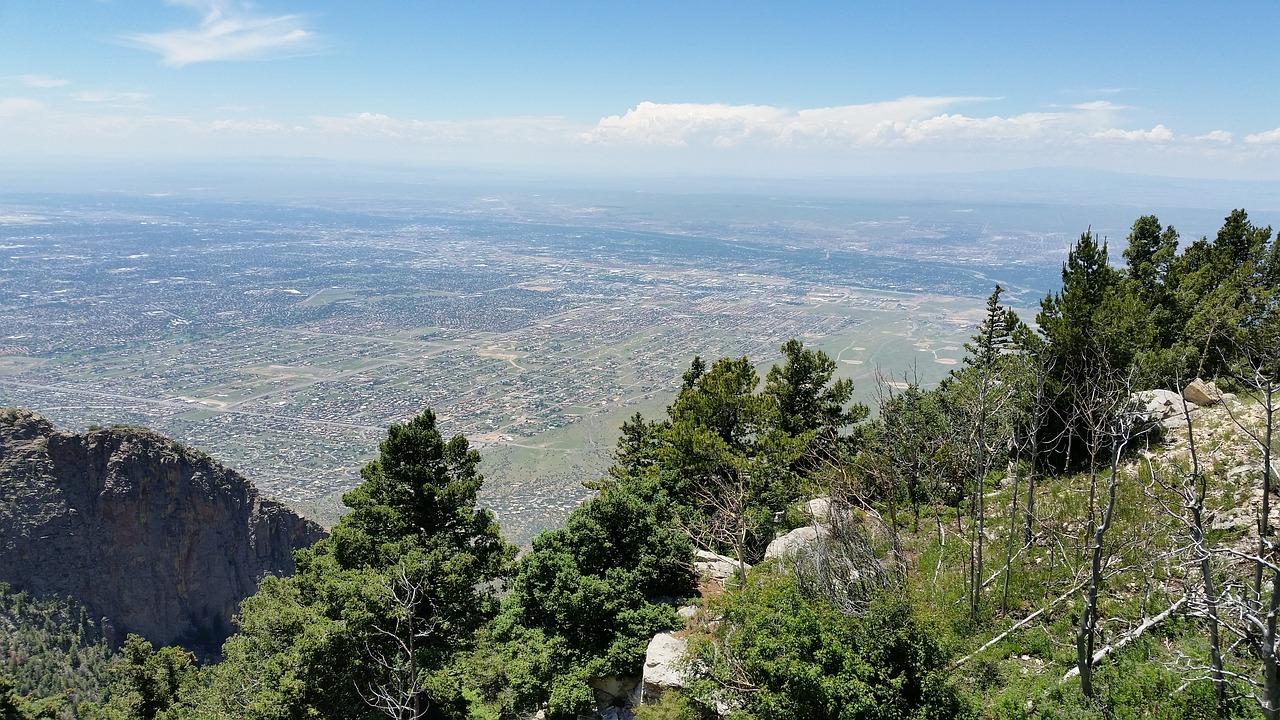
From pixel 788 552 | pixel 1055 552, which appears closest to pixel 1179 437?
pixel 1055 552

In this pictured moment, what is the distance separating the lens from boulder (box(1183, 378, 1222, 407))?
620 inches

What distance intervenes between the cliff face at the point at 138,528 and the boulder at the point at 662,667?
130 ft

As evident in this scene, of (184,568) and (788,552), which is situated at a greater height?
(788,552)

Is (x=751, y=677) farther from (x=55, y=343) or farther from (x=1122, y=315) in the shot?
(x=55, y=343)

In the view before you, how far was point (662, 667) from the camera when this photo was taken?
37.5 ft

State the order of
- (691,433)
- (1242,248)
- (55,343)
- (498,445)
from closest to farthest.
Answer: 1. (691,433)
2. (1242,248)
3. (498,445)
4. (55,343)

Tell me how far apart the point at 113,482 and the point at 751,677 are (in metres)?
52.0

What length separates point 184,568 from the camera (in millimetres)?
46281

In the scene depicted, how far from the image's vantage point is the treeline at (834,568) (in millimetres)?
8148

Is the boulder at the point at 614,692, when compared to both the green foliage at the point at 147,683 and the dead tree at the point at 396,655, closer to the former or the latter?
the dead tree at the point at 396,655

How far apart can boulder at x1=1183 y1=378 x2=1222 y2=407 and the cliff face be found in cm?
4670

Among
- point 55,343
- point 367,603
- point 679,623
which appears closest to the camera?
point 679,623

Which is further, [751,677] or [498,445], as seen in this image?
[498,445]

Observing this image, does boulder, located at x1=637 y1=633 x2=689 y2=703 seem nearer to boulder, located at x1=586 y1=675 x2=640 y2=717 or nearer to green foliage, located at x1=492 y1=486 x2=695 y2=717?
boulder, located at x1=586 y1=675 x2=640 y2=717
